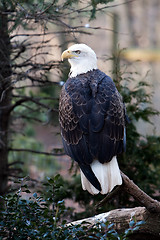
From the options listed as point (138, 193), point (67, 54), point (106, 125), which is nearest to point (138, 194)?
point (138, 193)

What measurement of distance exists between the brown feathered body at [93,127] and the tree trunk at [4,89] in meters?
1.05

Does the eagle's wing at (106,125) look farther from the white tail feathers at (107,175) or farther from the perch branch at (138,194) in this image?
the perch branch at (138,194)

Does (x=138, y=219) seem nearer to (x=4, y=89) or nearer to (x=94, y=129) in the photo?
(x=94, y=129)


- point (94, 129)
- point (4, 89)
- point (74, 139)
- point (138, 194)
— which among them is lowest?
point (138, 194)

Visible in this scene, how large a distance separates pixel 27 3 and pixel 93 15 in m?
0.74

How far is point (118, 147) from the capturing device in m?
3.51

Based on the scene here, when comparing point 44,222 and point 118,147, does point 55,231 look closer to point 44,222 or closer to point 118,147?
point 44,222

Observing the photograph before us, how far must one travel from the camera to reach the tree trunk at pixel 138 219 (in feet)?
12.3

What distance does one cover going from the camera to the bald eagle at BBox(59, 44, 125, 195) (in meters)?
3.35

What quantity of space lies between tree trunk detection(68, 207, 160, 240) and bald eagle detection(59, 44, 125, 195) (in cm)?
57

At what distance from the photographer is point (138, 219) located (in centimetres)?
378

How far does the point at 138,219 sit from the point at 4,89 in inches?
94.1

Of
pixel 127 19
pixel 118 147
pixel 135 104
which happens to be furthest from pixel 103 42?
pixel 118 147

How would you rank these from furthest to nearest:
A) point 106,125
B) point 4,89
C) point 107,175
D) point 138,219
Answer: point 4,89 → point 138,219 → point 106,125 → point 107,175
